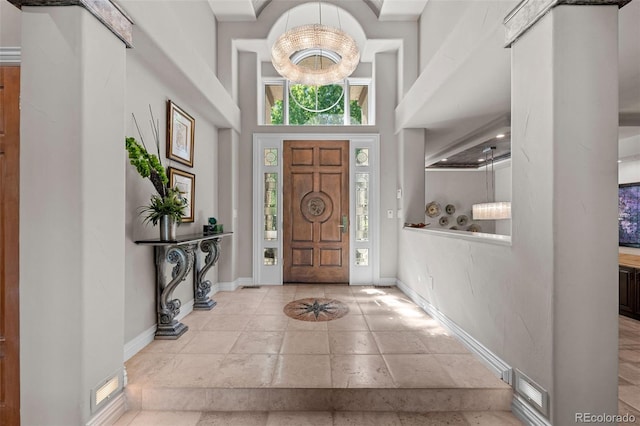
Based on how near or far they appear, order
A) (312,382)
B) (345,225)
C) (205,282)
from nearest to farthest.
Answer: (312,382) → (205,282) → (345,225)

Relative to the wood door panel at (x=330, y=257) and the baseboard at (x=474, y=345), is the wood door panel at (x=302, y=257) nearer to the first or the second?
the wood door panel at (x=330, y=257)

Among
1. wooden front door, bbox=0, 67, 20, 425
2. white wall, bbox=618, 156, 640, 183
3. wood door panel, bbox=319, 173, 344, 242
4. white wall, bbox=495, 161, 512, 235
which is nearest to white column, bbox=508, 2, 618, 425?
wooden front door, bbox=0, 67, 20, 425

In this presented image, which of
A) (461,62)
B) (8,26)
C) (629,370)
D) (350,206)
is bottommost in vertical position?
(629,370)

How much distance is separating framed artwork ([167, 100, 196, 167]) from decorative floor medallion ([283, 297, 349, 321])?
206 centimetres

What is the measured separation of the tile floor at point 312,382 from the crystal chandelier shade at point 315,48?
2907 millimetres

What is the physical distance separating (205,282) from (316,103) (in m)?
3.22

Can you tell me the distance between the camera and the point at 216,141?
422 cm

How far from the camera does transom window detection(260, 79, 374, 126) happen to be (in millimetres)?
4801

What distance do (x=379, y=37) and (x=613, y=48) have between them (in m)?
3.19

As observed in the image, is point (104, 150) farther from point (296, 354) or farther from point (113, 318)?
point (296, 354)

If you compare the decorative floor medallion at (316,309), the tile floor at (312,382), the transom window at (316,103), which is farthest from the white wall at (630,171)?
the decorative floor medallion at (316,309)

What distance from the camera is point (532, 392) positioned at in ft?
5.76

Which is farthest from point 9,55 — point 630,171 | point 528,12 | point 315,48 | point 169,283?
point 630,171

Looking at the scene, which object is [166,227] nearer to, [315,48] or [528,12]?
[315,48]
